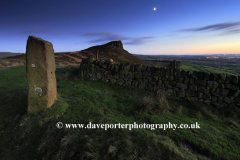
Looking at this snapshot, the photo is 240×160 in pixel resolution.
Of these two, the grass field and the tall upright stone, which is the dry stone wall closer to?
the grass field

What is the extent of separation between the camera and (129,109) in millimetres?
5062

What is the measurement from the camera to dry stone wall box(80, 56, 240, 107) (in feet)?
19.5

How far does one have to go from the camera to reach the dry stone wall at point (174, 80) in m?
5.94

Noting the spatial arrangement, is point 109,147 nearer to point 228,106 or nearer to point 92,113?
point 92,113

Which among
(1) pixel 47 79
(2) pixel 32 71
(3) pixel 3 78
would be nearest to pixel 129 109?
(1) pixel 47 79

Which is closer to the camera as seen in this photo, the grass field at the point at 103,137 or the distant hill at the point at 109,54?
the grass field at the point at 103,137

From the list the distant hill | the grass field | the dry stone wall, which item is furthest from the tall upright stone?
the distant hill

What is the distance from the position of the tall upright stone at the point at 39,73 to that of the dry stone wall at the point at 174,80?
5071mm

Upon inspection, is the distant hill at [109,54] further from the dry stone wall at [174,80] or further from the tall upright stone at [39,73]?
the tall upright stone at [39,73]

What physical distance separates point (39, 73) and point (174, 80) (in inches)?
273

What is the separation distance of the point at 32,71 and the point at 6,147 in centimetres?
224

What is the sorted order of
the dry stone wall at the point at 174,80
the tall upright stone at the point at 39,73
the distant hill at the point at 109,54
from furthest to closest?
the distant hill at the point at 109,54, the dry stone wall at the point at 174,80, the tall upright stone at the point at 39,73

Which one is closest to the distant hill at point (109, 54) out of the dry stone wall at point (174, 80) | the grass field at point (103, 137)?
the dry stone wall at point (174, 80)

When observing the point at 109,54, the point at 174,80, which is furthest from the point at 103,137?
the point at 109,54
